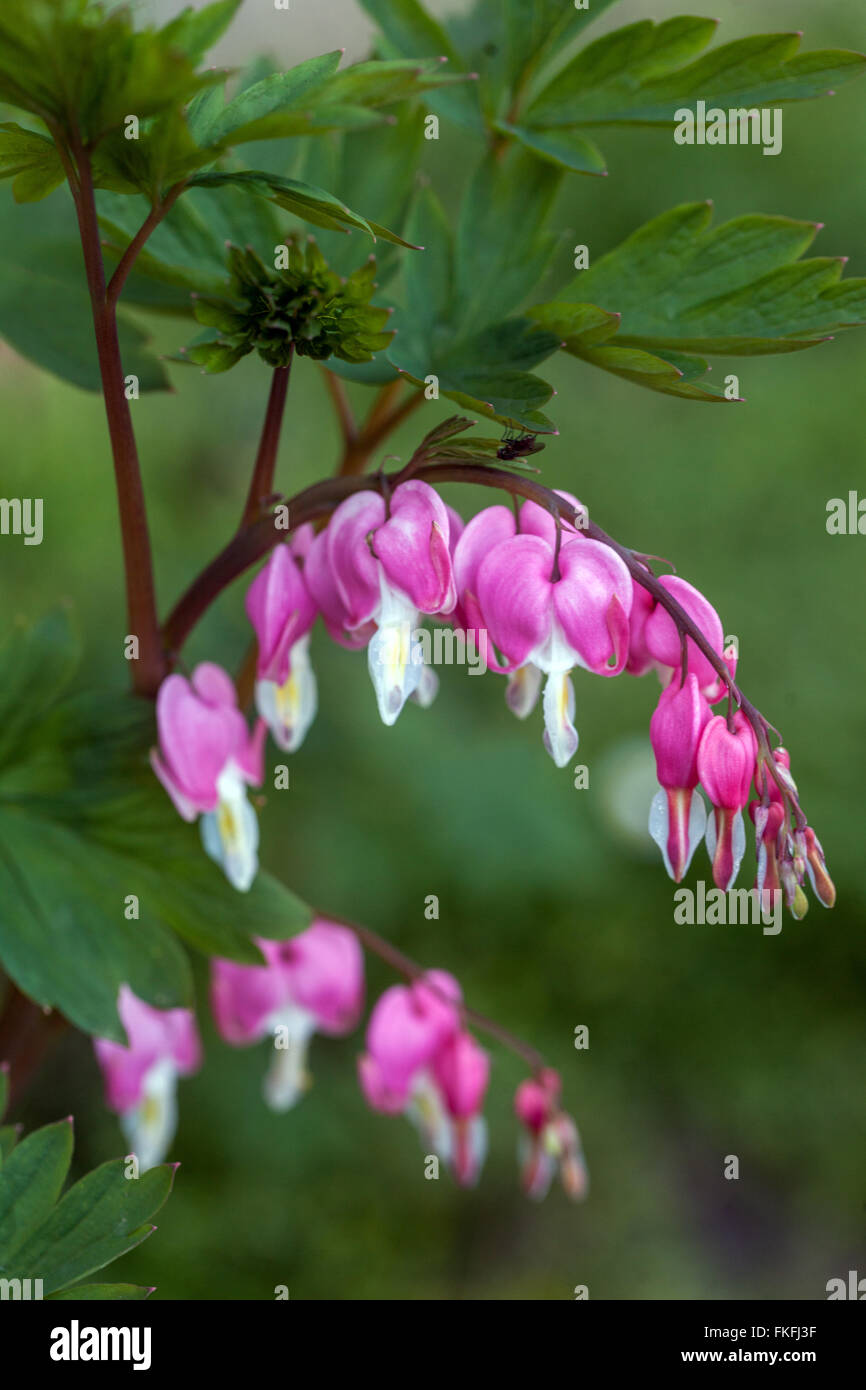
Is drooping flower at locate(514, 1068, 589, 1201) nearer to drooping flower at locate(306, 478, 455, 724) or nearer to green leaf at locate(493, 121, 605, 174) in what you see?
drooping flower at locate(306, 478, 455, 724)

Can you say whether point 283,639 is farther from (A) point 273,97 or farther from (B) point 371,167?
(B) point 371,167

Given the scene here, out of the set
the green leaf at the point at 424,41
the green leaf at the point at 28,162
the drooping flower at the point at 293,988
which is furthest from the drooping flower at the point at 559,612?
the drooping flower at the point at 293,988

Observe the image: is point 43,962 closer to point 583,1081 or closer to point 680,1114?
point 583,1081

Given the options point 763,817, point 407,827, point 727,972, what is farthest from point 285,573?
point 727,972

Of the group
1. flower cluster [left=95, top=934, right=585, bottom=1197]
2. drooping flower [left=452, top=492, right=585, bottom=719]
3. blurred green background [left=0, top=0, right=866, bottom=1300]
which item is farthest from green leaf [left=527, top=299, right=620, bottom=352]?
blurred green background [left=0, top=0, right=866, bottom=1300]

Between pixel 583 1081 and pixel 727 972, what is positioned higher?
pixel 727 972

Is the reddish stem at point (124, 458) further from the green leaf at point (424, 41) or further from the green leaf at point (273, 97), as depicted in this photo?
the green leaf at point (424, 41)
